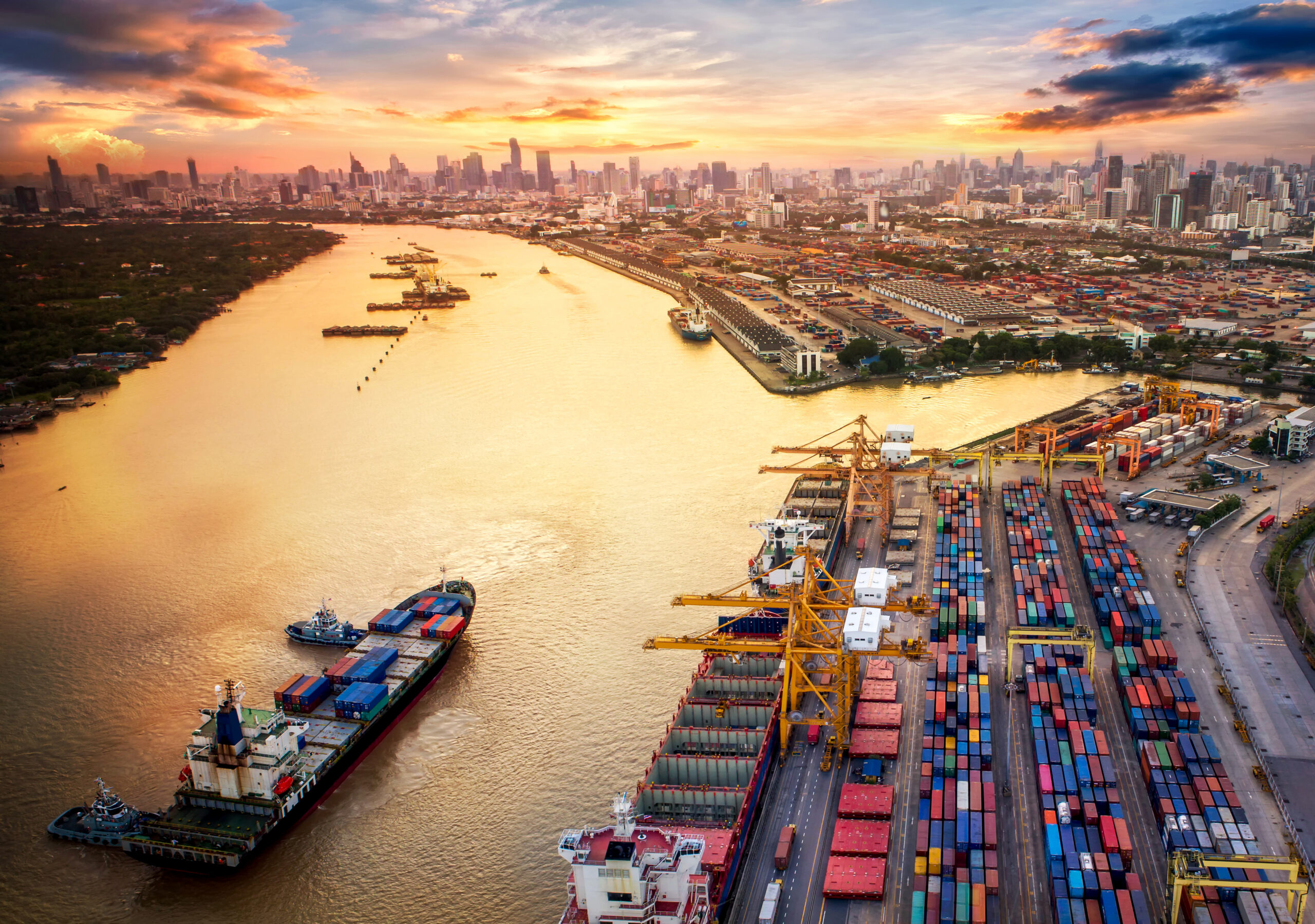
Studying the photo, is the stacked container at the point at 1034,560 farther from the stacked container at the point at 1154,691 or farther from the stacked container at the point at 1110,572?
the stacked container at the point at 1154,691

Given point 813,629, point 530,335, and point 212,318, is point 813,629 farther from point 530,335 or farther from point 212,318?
point 212,318

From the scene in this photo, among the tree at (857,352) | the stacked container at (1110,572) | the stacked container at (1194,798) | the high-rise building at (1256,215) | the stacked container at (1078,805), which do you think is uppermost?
the high-rise building at (1256,215)

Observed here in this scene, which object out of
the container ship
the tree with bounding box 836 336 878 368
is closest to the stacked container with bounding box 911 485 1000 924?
the tree with bounding box 836 336 878 368

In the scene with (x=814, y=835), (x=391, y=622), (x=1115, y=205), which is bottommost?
(x=814, y=835)

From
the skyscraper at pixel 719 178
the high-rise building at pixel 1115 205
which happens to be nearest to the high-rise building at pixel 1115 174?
the high-rise building at pixel 1115 205

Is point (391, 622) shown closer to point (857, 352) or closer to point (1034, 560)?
point (1034, 560)

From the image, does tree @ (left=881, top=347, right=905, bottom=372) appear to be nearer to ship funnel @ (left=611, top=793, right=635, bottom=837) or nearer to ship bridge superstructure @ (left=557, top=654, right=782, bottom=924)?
ship bridge superstructure @ (left=557, top=654, right=782, bottom=924)

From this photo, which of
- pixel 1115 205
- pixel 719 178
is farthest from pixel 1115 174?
pixel 719 178
